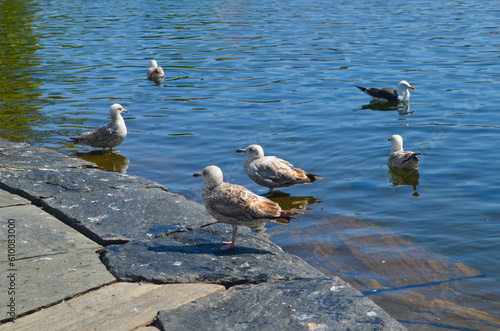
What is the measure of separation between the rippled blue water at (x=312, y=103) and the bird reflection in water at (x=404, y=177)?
0.14m

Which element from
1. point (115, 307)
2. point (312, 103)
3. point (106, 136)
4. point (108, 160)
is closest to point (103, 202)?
point (115, 307)

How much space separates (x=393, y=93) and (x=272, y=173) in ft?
24.0

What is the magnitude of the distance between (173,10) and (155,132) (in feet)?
87.5

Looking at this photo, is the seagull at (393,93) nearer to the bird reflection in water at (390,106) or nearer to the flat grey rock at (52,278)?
the bird reflection in water at (390,106)

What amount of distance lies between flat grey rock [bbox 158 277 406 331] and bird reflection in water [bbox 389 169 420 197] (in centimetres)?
552

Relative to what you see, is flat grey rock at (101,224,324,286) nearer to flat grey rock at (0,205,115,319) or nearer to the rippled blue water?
flat grey rock at (0,205,115,319)

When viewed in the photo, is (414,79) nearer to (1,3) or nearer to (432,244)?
(432,244)

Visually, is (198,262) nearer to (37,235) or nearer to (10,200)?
(37,235)

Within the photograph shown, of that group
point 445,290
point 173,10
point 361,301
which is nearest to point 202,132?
point 445,290

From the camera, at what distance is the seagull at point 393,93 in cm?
1555

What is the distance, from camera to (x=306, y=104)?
1527 cm

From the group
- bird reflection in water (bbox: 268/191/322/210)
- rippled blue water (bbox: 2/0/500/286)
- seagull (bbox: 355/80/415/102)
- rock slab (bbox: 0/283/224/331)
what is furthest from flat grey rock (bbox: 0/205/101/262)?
seagull (bbox: 355/80/415/102)

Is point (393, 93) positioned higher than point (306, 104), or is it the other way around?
point (393, 93)

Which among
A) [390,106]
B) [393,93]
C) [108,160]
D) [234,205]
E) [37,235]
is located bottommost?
[108,160]
